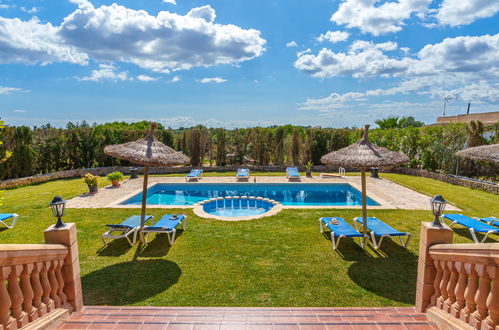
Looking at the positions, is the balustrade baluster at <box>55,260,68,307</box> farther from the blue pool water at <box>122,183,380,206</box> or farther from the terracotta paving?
the blue pool water at <box>122,183,380,206</box>

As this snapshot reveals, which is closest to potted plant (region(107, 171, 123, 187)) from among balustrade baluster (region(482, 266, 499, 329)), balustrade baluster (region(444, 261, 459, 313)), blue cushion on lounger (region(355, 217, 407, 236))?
blue cushion on lounger (region(355, 217, 407, 236))

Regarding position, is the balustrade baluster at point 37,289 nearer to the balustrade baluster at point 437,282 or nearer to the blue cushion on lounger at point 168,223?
the blue cushion on lounger at point 168,223

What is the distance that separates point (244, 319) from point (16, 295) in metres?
2.72

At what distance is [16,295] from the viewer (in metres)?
2.89

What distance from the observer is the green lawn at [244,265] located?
505cm

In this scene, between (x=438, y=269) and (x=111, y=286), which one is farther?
(x=111, y=286)

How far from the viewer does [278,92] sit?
122ft

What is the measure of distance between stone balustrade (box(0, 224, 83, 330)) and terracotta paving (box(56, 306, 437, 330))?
0.36m

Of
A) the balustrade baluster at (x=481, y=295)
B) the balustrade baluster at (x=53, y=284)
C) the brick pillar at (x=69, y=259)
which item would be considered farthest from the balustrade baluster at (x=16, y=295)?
the balustrade baluster at (x=481, y=295)

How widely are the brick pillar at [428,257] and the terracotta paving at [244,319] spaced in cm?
27

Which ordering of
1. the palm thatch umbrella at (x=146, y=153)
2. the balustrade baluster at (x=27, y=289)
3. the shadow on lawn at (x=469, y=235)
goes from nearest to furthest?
the balustrade baluster at (x=27, y=289) < the palm thatch umbrella at (x=146, y=153) < the shadow on lawn at (x=469, y=235)

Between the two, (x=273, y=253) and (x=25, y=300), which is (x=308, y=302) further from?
(x=25, y=300)

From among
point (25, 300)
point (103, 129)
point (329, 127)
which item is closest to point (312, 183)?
point (329, 127)

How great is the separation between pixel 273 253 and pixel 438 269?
3.93 m
